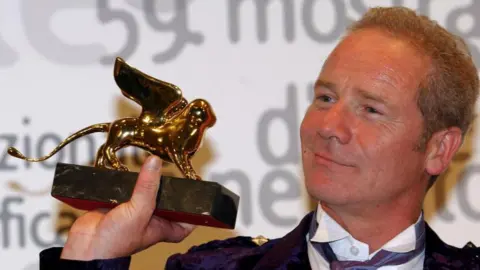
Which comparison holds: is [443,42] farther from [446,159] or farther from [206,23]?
[206,23]

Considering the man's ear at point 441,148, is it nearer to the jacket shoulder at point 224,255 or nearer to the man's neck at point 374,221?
the man's neck at point 374,221

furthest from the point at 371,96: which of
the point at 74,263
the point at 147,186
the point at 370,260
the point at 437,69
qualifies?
the point at 74,263

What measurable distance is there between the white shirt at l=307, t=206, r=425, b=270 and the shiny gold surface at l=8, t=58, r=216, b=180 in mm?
231

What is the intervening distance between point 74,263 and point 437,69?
636 millimetres

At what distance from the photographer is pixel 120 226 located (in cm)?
146

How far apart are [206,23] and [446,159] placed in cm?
Result: 62

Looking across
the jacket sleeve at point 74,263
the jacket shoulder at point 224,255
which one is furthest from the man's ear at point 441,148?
the jacket sleeve at point 74,263

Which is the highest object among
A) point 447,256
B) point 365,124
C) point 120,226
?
point 365,124

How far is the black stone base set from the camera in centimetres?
145

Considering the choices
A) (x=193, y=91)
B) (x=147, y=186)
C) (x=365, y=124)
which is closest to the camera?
(x=147, y=186)

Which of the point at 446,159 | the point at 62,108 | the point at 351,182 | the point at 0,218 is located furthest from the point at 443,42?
the point at 0,218

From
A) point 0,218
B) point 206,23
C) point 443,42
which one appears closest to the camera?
point 443,42

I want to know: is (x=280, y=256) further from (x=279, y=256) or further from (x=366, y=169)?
(x=366, y=169)

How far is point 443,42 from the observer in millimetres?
1621
